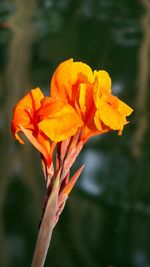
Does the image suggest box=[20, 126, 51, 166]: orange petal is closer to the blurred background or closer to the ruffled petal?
the ruffled petal

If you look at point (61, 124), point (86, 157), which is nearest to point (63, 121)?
point (61, 124)

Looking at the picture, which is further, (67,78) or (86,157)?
(86,157)

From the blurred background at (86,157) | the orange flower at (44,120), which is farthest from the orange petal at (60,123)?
the blurred background at (86,157)

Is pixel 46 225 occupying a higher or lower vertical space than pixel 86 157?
higher

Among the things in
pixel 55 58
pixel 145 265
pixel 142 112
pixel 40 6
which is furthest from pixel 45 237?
pixel 40 6

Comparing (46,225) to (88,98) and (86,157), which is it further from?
(86,157)

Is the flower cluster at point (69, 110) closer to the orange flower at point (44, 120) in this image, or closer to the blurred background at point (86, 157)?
the orange flower at point (44, 120)
